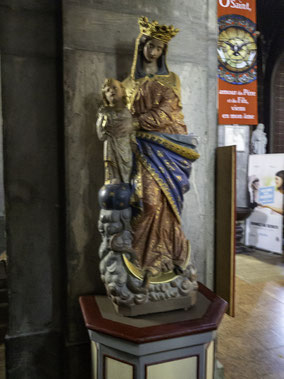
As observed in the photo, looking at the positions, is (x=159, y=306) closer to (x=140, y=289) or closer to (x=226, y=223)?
(x=140, y=289)

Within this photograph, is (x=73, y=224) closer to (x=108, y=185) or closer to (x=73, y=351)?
(x=108, y=185)

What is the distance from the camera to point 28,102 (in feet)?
6.37

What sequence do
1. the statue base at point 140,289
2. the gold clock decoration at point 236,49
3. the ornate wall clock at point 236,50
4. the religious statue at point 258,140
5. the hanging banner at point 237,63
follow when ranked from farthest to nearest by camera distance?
the religious statue at point 258,140 < the gold clock decoration at point 236,49 < the ornate wall clock at point 236,50 < the hanging banner at point 237,63 < the statue base at point 140,289

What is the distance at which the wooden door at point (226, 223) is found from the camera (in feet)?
6.79

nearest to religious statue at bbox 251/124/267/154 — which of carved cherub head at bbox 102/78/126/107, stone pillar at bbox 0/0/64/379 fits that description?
stone pillar at bbox 0/0/64/379

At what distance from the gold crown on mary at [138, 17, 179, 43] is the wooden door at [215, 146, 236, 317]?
0.83 metres

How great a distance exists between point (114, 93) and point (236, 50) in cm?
379

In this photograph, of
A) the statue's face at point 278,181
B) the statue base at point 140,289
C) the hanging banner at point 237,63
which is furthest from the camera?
the statue's face at point 278,181

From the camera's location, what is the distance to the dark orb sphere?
4.89ft

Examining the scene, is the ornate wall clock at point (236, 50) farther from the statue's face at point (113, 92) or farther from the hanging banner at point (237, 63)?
the statue's face at point (113, 92)

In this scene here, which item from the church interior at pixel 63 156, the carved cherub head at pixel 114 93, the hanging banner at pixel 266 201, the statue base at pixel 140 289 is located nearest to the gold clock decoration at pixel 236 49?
the hanging banner at pixel 266 201

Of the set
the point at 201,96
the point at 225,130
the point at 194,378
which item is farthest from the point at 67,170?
the point at 225,130

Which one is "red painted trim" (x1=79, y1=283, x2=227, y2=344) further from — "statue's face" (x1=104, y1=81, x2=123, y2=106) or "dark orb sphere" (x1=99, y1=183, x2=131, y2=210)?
A: "statue's face" (x1=104, y1=81, x2=123, y2=106)

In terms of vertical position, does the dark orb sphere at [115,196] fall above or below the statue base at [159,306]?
above
